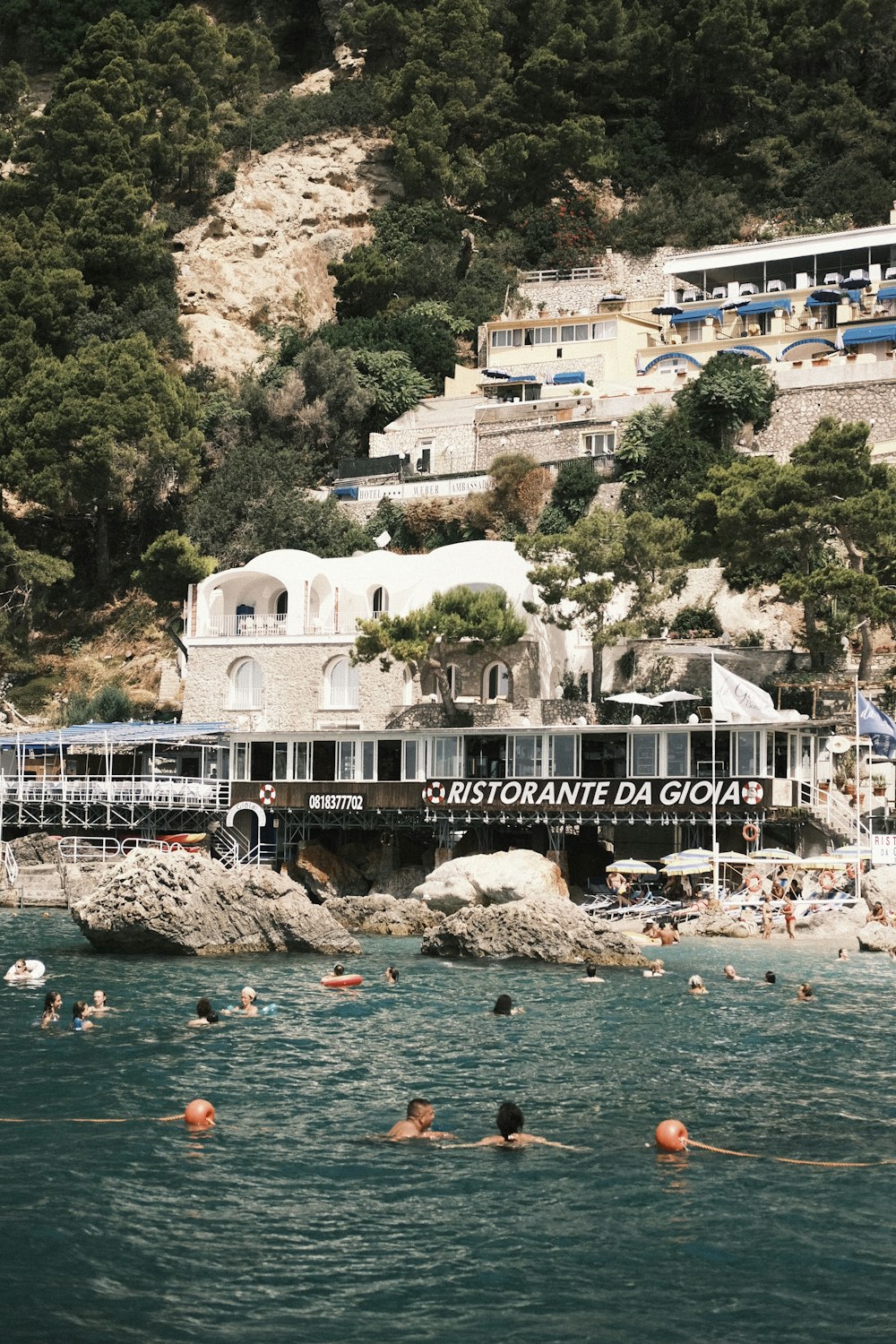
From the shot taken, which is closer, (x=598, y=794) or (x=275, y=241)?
(x=598, y=794)

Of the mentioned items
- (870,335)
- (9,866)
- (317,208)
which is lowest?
(9,866)

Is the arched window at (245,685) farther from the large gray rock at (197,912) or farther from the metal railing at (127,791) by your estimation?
the large gray rock at (197,912)

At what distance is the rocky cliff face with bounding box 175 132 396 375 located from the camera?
81.3 m

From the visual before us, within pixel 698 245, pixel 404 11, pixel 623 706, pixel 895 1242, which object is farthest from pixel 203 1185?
pixel 404 11

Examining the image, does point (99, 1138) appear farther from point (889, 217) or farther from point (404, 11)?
point (404, 11)

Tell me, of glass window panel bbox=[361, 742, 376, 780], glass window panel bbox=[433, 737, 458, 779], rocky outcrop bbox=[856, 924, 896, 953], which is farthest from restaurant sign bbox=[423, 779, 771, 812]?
rocky outcrop bbox=[856, 924, 896, 953]

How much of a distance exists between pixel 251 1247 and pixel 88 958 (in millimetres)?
20387

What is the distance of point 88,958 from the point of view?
1379 inches

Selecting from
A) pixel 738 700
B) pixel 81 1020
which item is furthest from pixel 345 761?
pixel 81 1020

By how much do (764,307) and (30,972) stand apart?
5189cm

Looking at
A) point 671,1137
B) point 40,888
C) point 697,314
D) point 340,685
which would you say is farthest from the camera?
point 697,314

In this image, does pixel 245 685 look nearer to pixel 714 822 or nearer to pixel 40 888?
pixel 40 888

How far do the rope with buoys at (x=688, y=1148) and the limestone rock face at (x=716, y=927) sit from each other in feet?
74.2

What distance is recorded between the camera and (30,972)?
105 ft
